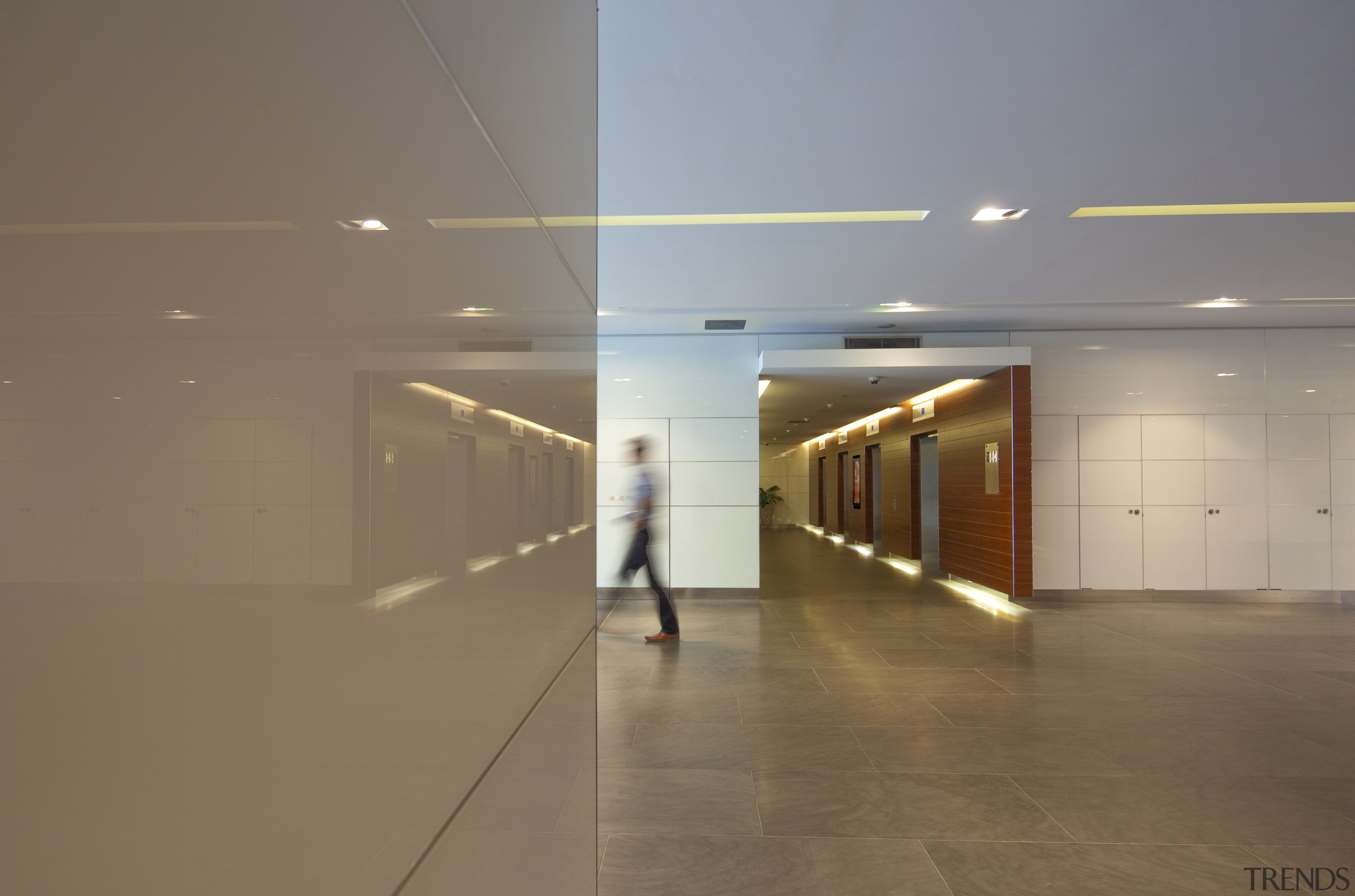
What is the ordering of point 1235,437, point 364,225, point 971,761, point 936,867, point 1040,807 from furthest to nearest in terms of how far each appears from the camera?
point 1235,437 < point 971,761 < point 1040,807 < point 936,867 < point 364,225

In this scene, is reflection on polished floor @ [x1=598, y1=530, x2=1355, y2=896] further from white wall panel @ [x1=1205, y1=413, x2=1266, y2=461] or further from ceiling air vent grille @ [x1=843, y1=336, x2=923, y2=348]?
ceiling air vent grille @ [x1=843, y1=336, x2=923, y2=348]

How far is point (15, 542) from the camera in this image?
318 mm

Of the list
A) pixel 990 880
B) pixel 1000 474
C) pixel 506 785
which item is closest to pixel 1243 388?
pixel 1000 474

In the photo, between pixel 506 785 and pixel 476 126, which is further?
pixel 506 785

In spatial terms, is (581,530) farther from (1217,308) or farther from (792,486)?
(792,486)

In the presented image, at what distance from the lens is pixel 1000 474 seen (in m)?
10.2

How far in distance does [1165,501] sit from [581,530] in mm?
10946

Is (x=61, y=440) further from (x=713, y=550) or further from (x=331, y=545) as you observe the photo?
(x=713, y=550)

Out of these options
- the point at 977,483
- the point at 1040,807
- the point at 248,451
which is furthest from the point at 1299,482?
the point at 248,451

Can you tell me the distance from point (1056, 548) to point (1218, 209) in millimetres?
5688

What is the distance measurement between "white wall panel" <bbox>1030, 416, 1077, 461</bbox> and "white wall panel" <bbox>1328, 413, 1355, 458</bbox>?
Result: 11.8 feet

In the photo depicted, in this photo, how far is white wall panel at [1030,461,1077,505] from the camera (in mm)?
10414

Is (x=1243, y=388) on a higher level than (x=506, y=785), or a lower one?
higher

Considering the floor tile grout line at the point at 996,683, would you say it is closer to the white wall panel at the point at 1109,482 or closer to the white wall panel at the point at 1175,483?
the white wall panel at the point at 1109,482
